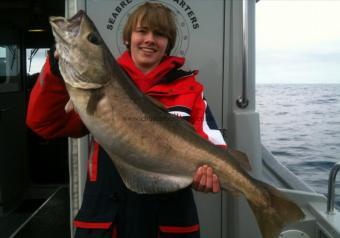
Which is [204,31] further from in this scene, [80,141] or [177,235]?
[177,235]

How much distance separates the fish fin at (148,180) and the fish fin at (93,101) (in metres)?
0.43

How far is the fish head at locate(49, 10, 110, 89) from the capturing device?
2.36 meters

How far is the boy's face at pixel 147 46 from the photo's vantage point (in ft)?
9.59

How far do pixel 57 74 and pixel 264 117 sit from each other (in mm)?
10356

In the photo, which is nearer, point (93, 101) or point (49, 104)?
point (93, 101)

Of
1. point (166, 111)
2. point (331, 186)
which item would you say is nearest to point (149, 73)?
point (166, 111)

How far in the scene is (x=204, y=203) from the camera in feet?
14.3

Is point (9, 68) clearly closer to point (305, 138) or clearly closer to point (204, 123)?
point (204, 123)

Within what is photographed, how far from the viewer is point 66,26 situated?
235cm

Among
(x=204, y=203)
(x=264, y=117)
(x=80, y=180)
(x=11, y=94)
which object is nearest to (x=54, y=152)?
(x=11, y=94)

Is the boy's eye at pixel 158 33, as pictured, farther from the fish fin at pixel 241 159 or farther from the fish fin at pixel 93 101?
the fish fin at pixel 241 159

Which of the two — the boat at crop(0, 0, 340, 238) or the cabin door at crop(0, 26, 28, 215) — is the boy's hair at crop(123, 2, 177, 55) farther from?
the cabin door at crop(0, 26, 28, 215)

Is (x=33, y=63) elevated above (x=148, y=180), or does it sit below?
above

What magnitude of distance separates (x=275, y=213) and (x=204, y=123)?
81cm
